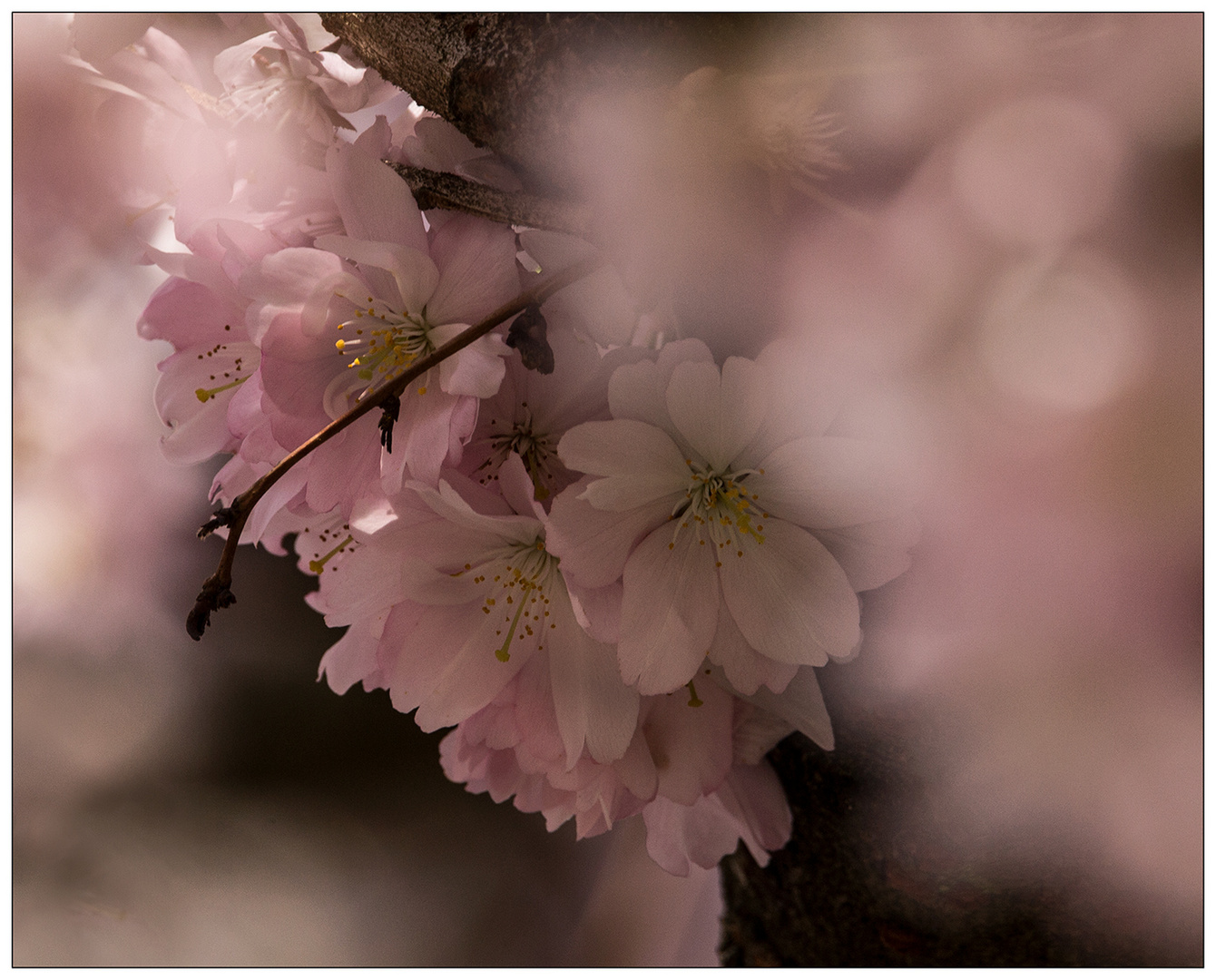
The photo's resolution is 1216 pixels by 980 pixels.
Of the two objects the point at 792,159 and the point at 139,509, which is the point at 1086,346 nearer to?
the point at 792,159

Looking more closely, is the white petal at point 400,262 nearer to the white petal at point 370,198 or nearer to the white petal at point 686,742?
the white petal at point 370,198

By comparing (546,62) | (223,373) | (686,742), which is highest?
(546,62)

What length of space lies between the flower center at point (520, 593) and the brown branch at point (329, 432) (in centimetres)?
7

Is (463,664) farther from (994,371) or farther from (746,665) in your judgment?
(994,371)

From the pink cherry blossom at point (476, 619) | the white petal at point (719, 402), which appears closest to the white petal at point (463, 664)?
the pink cherry blossom at point (476, 619)

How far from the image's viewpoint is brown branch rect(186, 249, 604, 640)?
0.22 m

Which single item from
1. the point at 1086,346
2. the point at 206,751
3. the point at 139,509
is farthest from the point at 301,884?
the point at 1086,346

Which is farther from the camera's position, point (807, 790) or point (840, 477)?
point (807, 790)

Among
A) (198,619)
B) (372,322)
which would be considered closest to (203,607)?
(198,619)

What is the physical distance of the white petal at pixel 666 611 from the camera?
25 cm

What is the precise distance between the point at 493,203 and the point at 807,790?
0.32 m

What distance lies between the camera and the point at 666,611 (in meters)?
0.25

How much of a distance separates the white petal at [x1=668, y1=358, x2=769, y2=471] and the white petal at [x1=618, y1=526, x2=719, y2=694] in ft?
0.12

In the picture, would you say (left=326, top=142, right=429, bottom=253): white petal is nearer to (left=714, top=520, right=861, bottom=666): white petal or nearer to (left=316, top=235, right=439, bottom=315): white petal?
(left=316, top=235, right=439, bottom=315): white petal
